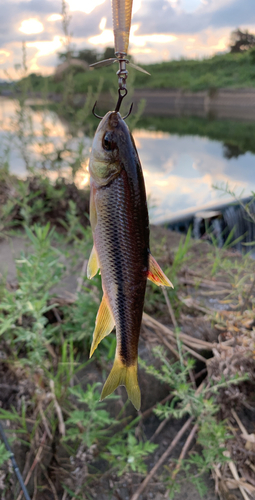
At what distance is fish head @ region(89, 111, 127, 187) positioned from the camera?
24.7 inches

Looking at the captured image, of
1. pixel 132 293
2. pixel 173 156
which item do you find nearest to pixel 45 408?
pixel 132 293

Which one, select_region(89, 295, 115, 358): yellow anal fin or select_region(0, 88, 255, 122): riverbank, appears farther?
select_region(0, 88, 255, 122): riverbank

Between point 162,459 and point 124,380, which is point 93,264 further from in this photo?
point 162,459

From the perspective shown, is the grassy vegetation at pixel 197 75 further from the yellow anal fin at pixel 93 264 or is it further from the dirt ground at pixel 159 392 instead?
the yellow anal fin at pixel 93 264

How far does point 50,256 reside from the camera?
6.11 feet

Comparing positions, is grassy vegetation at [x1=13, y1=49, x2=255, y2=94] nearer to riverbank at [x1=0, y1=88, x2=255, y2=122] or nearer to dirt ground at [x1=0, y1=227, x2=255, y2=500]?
riverbank at [x1=0, y1=88, x2=255, y2=122]

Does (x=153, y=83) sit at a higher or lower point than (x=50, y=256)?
higher

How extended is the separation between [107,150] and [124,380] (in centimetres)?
44

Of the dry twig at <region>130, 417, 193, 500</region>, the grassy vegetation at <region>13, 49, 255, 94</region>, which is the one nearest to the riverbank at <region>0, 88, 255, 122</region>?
the grassy vegetation at <region>13, 49, 255, 94</region>

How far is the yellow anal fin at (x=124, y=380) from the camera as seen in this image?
683 millimetres

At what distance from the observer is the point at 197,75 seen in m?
28.3

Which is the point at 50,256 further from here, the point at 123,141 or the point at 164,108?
the point at 164,108

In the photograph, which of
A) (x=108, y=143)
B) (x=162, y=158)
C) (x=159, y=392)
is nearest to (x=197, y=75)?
(x=162, y=158)

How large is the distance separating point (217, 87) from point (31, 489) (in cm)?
2652
